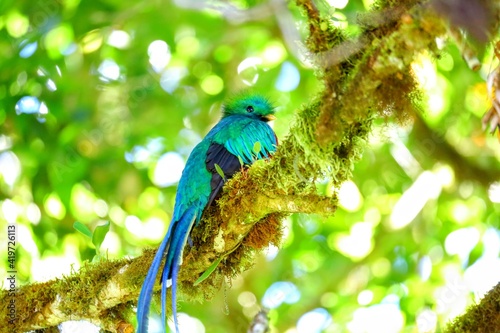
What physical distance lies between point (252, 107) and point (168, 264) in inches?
74.1

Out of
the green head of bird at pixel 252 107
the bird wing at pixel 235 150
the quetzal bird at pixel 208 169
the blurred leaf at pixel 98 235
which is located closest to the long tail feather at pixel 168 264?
the quetzal bird at pixel 208 169

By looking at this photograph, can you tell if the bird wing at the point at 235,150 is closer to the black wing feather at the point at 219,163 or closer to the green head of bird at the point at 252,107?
the black wing feather at the point at 219,163

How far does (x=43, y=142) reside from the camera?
5879 mm

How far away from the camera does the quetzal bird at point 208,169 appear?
10.7 feet

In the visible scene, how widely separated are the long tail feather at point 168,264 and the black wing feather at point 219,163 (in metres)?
0.22

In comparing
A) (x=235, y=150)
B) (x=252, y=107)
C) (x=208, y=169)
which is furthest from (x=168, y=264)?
(x=252, y=107)

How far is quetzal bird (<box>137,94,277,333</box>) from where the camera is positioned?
327 cm

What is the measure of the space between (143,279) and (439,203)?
3620mm

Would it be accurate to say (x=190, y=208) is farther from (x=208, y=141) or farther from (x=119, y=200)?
(x=119, y=200)

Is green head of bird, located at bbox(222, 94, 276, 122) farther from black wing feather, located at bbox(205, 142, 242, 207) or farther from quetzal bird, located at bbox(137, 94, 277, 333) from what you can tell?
black wing feather, located at bbox(205, 142, 242, 207)

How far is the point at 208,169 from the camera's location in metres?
3.88

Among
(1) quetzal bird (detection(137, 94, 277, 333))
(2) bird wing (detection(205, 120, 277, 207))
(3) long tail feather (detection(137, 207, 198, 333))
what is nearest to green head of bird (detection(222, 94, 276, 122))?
(1) quetzal bird (detection(137, 94, 277, 333))

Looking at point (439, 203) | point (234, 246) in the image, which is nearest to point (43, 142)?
point (234, 246)

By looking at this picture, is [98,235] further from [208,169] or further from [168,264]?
[208,169]
